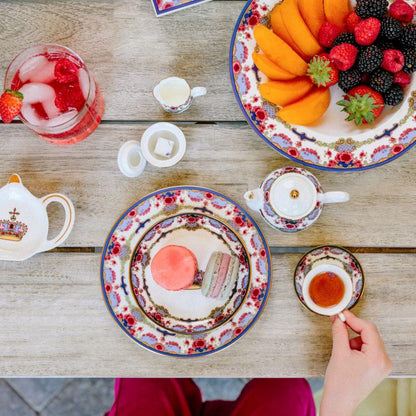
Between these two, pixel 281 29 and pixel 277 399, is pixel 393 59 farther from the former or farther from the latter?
pixel 277 399

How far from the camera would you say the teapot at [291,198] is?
0.78 meters

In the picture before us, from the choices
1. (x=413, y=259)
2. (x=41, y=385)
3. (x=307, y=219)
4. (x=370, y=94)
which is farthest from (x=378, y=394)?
(x=41, y=385)

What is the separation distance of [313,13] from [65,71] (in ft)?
1.60

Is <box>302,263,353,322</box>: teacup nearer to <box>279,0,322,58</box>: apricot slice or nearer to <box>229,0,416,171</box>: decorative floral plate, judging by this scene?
<box>229,0,416,171</box>: decorative floral plate

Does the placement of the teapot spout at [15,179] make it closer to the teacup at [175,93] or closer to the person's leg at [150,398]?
the teacup at [175,93]

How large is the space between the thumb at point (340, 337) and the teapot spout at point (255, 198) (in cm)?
27

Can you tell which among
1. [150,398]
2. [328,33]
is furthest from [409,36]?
[150,398]

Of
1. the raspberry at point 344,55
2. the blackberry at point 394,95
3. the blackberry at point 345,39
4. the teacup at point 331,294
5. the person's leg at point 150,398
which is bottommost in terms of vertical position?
the person's leg at point 150,398

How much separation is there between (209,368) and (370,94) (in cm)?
62

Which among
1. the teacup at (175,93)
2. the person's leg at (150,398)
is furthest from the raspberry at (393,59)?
the person's leg at (150,398)

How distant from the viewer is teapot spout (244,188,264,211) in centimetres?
79

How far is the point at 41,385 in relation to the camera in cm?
157

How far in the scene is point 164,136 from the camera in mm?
881

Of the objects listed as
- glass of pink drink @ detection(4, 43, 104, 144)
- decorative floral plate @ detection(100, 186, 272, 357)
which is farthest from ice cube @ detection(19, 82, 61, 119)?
decorative floral plate @ detection(100, 186, 272, 357)
